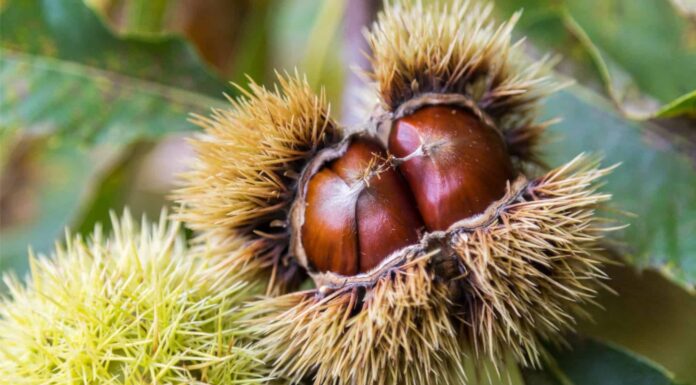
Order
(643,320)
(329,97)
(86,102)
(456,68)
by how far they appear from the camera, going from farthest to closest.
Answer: (329,97), (86,102), (643,320), (456,68)

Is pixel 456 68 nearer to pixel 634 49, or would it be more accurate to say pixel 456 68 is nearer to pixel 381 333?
pixel 381 333

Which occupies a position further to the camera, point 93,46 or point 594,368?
point 93,46

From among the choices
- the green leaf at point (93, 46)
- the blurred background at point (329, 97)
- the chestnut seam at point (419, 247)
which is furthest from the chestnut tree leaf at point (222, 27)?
the chestnut seam at point (419, 247)

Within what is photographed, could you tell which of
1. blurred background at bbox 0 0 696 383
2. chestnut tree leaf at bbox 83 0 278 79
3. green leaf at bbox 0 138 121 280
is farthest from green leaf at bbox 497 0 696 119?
green leaf at bbox 0 138 121 280

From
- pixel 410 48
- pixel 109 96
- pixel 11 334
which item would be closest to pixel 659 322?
pixel 410 48

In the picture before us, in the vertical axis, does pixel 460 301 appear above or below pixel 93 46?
below

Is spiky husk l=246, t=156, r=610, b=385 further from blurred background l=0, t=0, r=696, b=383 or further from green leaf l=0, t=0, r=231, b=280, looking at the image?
green leaf l=0, t=0, r=231, b=280

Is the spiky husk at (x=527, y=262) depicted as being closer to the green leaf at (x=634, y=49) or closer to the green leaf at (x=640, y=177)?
the green leaf at (x=640, y=177)

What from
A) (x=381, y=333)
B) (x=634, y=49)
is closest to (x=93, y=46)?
(x=381, y=333)
